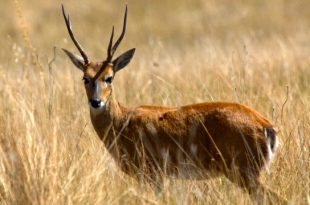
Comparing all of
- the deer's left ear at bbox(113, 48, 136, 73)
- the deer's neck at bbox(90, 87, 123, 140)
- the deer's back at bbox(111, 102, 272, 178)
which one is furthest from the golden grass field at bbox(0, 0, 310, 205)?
the deer's left ear at bbox(113, 48, 136, 73)

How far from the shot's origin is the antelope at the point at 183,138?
6.20 m

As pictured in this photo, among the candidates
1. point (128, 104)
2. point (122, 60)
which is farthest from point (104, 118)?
point (128, 104)

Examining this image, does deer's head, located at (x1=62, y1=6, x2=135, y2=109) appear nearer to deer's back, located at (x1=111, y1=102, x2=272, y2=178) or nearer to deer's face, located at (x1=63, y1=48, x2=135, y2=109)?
deer's face, located at (x1=63, y1=48, x2=135, y2=109)

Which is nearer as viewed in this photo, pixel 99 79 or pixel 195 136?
pixel 195 136

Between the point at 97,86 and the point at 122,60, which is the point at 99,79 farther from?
the point at 122,60

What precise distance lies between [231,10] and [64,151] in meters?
17.0

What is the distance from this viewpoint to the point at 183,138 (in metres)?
6.62

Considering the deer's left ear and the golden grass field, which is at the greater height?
the deer's left ear

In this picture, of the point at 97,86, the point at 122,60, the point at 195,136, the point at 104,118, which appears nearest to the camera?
the point at 195,136

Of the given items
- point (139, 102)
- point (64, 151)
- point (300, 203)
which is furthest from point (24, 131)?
point (139, 102)

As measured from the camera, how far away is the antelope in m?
6.20

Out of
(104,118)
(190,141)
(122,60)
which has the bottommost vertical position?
(190,141)

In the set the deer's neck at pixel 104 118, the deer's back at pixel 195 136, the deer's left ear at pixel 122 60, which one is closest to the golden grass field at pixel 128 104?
the deer's neck at pixel 104 118

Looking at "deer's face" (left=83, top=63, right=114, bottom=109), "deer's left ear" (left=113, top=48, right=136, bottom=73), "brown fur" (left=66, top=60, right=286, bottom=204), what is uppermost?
"deer's left ear" (left=113, top=48, right=136, bottom=73)
